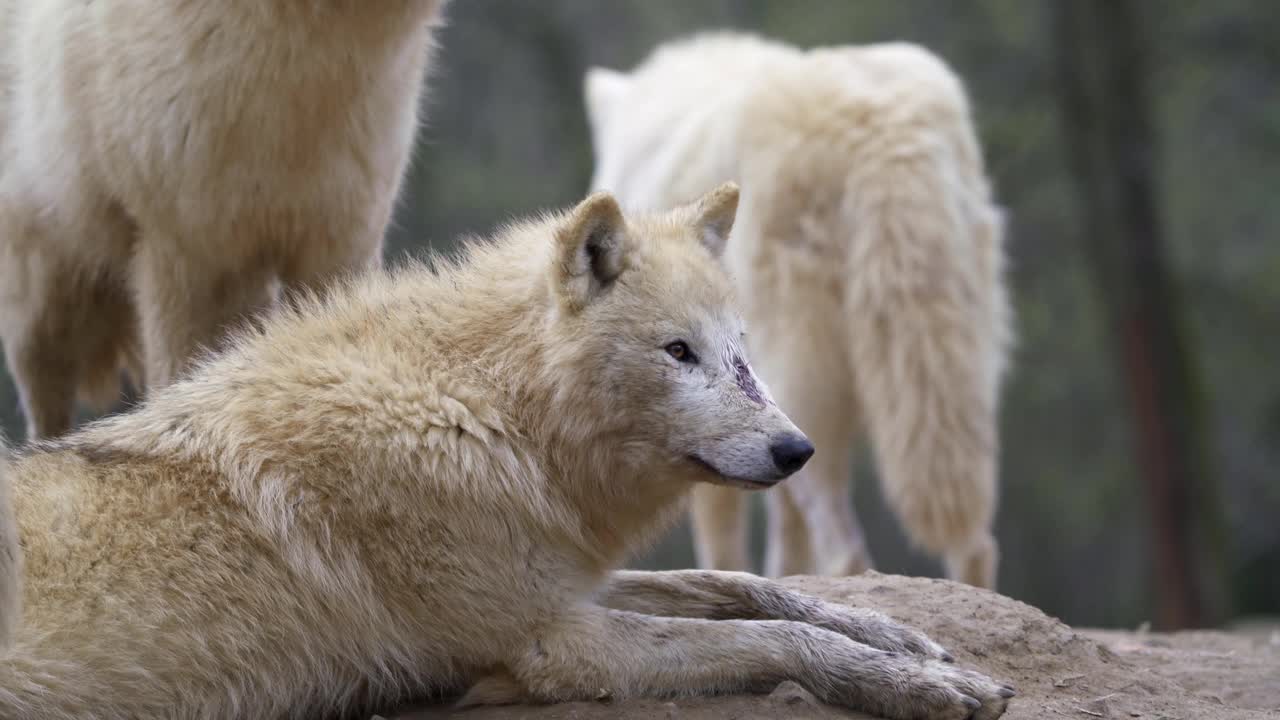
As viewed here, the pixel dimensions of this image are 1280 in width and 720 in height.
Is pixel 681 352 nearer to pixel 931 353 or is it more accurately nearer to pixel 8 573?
pixel 8 573

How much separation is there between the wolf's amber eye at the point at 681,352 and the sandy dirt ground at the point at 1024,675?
3.05 ft

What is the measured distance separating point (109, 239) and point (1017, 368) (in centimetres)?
1204

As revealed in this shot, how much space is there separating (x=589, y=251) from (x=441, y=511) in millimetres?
842

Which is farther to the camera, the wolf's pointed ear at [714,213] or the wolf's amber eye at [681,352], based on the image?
the wolf's pointed ear at [714,213]

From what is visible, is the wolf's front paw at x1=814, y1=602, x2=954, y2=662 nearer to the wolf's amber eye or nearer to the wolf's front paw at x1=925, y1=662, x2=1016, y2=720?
the wolf's front paw at x1=925, y1=662, x2=1016, y2=720

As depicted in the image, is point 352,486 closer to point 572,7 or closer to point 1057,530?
point 572,7

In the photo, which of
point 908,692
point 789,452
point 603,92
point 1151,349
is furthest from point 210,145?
point 1151,349

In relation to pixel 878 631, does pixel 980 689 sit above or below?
below

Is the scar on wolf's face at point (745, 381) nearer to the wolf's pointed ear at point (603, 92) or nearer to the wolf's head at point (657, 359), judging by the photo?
the wolf's head at point (657, 359)

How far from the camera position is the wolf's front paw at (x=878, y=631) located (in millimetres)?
4387

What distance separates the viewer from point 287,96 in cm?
503

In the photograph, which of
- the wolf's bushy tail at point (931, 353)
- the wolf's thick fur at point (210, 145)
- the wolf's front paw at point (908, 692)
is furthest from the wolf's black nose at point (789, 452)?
the wolf's bushy tail at point (931, 353)

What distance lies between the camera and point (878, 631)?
4.43 meters

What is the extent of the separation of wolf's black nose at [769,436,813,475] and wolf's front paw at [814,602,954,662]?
0.71 meters
